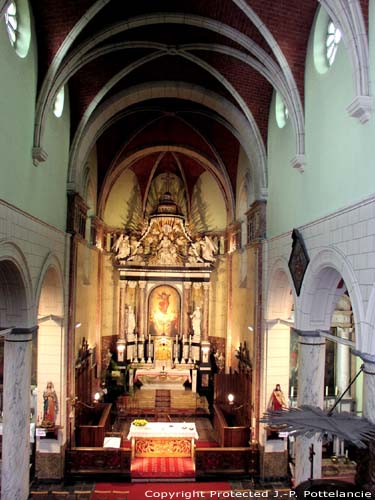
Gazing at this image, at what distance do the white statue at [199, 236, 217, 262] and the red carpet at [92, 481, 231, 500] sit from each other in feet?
42.0

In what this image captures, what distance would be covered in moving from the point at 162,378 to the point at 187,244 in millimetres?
7291

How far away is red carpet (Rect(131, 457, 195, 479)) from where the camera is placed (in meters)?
14.7

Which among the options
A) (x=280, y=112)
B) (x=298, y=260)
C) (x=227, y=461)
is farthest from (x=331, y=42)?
(x=227, y=461)

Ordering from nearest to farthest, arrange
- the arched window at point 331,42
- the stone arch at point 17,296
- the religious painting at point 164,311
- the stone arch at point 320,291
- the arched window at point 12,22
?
1. the arched window at point 12,22
2. the arched window at point 331,42
3. the stone arch at point 320,291
4. the stone arch at point 17,296
5. the religious painting at point 164,311

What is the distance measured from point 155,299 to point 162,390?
17.3 ft

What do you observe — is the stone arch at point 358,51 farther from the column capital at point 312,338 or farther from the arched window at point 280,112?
the arched window at point 280,112

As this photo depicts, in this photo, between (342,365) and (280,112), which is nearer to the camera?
(280,112)

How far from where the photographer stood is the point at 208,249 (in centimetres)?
2528

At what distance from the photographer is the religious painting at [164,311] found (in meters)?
25.9

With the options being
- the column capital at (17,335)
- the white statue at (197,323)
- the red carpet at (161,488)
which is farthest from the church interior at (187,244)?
the red carpet at (161,488)

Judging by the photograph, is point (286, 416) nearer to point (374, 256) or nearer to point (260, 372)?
point (374, 256)

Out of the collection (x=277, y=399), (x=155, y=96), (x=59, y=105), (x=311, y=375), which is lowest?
(x=277, y=399)

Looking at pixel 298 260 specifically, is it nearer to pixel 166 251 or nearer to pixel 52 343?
pixel 52 343

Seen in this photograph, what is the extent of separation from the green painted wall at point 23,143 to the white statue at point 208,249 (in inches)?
489
